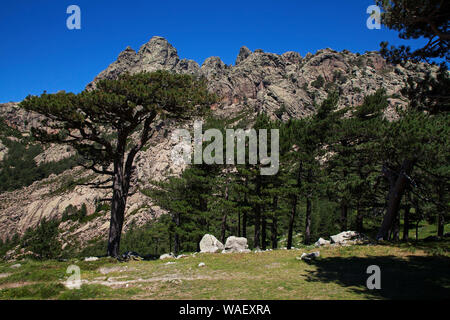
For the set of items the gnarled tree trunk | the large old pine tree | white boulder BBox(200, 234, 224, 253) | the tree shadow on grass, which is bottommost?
white boulder BBox(200, 234, 224, 253)

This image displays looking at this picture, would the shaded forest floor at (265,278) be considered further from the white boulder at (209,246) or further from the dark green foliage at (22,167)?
the dark green foliage at (22,167)

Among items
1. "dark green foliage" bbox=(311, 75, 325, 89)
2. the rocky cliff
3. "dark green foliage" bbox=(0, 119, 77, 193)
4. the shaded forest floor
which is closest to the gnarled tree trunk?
the shaded forest floor

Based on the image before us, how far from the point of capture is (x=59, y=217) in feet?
373

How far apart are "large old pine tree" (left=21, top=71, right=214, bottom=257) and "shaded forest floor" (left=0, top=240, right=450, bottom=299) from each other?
17.7 feet

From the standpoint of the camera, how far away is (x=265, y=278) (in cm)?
912

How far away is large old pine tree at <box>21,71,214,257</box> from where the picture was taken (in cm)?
1378

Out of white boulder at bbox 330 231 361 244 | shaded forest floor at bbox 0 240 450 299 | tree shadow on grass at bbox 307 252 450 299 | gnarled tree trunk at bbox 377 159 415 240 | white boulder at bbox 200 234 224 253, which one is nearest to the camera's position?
tree shadow on grass at bbox 307 252 450 299

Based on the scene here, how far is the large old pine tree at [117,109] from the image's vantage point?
13.8 m

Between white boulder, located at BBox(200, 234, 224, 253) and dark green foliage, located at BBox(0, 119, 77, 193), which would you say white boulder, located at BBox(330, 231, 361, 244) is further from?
dark green foliage, located at BBox(0, 119, 77, 193)

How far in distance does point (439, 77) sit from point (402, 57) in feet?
5.52

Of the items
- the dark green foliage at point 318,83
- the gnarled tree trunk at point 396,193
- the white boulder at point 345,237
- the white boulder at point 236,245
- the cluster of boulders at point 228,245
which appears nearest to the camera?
the gnarled tree trunk at point 396,193

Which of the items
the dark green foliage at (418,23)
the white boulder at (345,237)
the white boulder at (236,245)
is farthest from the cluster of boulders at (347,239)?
the dark green foliage at (418,23)
